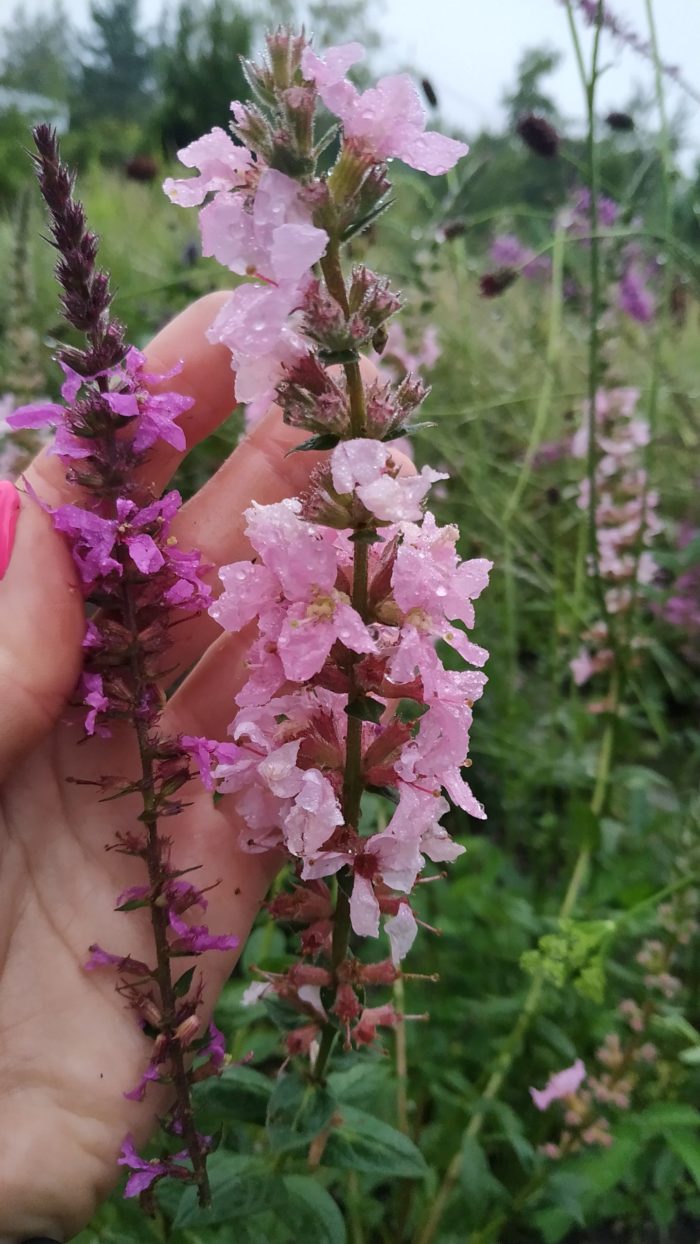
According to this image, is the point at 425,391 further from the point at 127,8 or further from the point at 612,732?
the point at 127,8

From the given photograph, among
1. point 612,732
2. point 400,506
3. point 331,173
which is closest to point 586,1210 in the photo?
point 612,732

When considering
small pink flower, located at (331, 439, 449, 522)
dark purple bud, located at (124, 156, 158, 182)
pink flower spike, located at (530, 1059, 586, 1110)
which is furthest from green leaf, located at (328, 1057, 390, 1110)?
dark purple bud, located at (124, 156, 158, 182)

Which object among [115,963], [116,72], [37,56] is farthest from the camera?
[116,72]

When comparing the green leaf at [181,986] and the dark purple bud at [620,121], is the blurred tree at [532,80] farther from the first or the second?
the green leaf at [181,986]

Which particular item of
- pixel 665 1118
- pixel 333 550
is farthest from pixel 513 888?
pixel 333 550

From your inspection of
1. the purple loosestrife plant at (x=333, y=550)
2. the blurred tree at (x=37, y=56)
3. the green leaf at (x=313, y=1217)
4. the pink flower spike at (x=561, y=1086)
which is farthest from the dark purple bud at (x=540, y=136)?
the blurred tree at (x=37, y=56)

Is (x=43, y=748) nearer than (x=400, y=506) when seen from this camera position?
No

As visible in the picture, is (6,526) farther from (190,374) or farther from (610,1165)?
(610,1165)
